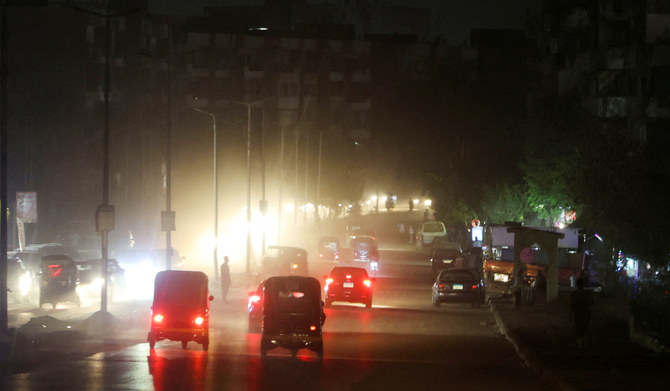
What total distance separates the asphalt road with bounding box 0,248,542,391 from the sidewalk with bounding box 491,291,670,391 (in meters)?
0.48

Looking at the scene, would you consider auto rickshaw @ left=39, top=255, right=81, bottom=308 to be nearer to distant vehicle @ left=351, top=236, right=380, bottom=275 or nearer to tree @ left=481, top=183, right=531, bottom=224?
distant vehicle @ left=351, top=236, right=380, bottom=275

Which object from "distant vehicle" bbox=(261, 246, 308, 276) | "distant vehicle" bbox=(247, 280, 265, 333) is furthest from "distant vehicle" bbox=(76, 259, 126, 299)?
"distant vehicle" bbox=(247, 280, 265, 333)

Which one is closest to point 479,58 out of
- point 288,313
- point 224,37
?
point 224,37

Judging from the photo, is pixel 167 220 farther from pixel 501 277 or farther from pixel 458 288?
pixel 501 277

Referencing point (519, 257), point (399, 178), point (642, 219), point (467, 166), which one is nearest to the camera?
point (642, 219)

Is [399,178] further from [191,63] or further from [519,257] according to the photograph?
[519,257]

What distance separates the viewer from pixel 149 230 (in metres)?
80.8

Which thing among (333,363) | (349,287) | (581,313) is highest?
(581,313)

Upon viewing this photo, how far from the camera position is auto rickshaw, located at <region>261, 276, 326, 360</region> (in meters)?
21.4

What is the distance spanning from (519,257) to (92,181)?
45.1m

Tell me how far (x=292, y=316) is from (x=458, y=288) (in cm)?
1811

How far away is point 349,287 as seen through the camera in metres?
37.0

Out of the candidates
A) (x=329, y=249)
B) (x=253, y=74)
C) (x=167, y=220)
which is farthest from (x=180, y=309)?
(x=253, y=74)

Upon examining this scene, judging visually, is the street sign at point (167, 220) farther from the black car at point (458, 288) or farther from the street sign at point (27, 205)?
the black car at point (458, 288)
